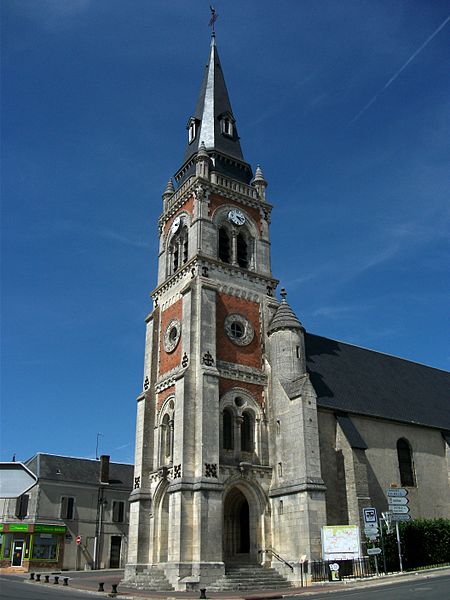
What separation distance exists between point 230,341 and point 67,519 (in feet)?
79.1

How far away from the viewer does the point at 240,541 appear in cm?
2984

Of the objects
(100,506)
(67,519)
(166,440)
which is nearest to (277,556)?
(166,440)

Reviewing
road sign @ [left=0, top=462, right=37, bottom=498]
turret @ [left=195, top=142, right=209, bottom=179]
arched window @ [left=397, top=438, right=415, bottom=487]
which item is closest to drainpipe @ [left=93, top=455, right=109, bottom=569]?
arched window @ [left=397, top=438, right=415, bottom=487]

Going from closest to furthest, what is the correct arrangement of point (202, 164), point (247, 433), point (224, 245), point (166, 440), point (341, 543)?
point (341, 543) < point (247, 433) < point (166, 440) < point (224, 245) < point (202, 164)

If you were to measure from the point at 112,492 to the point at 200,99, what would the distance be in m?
33.8

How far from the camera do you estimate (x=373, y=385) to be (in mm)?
36688

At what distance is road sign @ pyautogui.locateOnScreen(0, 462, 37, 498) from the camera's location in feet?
13.4

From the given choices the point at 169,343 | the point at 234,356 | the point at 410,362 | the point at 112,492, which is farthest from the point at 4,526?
the point at 410,362

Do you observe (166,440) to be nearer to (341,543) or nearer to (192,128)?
(341,543)

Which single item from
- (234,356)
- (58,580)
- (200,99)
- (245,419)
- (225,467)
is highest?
(200,99)

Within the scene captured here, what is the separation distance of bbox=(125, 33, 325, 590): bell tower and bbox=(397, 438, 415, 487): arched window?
7.85m

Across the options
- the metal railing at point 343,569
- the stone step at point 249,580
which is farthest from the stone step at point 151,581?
the metal railing at point 343,569

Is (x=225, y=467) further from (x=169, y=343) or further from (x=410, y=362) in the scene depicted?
(x=410, y=362)

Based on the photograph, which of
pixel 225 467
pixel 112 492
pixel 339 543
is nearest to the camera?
pixel 339 543
